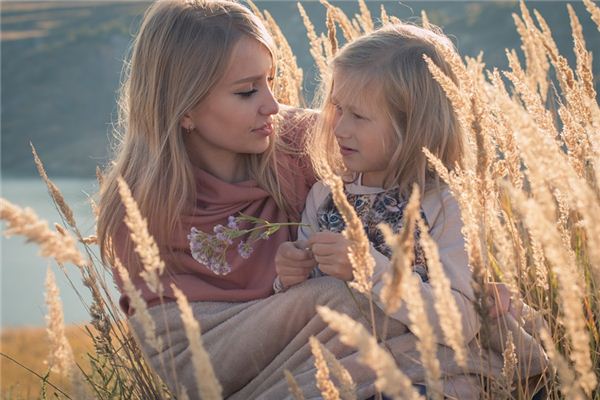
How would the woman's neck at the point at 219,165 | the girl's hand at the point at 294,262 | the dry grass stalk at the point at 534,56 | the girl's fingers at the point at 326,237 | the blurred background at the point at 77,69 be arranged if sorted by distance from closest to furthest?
the girl's fingers at the point at 326,237
the girl's hand at the point at 294,262
the woman's neck at the point at 219,165
the dry grass stalk at the point at 534,56
the blurred background at the point at 77,69

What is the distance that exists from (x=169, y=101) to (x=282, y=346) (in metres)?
0.92

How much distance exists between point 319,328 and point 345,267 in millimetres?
278

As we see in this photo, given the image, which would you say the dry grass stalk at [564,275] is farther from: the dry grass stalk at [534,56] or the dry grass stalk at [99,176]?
the dry grass stalk at [534,56]

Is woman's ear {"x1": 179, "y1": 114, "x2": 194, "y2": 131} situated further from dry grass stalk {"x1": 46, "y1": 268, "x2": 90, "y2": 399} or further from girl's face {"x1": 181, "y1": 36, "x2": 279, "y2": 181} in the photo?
dry grass stalk {"x1": 46, "y1": 268, "x2": 90, "y2": 399}

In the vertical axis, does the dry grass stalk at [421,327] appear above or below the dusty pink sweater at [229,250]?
above

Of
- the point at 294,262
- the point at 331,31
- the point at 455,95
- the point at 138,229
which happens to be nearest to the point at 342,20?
the point at 331,31

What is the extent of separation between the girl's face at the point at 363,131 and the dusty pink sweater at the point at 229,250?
0.38 meters

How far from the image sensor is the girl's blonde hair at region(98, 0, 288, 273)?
102 inches

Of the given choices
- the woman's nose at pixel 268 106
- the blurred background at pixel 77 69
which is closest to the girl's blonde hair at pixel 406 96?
the woman's nose at pixel 268 106

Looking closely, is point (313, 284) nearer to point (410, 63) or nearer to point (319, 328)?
point (319, 328)

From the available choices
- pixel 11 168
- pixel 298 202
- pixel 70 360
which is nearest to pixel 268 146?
pixel 298 202

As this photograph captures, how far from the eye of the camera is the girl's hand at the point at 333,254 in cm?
200

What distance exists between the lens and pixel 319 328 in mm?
2213

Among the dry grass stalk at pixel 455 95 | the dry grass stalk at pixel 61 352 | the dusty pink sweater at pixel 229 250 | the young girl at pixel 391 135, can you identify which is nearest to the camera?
the dry grass stalk at pixel 61 352
